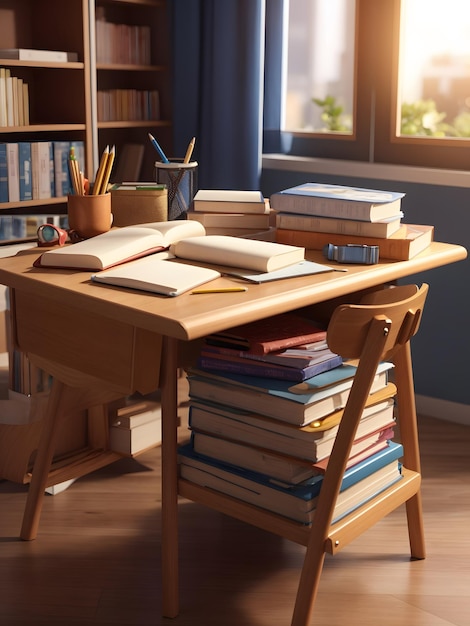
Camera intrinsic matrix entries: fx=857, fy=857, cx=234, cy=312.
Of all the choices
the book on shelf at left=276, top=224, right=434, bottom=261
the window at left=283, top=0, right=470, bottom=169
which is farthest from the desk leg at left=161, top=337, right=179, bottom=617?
the window at left=283, top=0, right=470, bottom=169

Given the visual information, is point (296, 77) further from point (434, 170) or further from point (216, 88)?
point (434, 170)

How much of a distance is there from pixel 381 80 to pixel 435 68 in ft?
0.67

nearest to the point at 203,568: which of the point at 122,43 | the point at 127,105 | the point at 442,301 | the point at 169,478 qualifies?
the point at 169,478

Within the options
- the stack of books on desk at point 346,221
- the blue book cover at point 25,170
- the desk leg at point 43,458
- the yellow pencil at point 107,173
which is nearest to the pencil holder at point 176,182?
the yellow pencil at point 107,173

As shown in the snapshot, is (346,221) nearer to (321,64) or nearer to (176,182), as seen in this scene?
(176,182)

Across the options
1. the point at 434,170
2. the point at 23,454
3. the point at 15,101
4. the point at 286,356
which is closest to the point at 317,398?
the point at 286,356

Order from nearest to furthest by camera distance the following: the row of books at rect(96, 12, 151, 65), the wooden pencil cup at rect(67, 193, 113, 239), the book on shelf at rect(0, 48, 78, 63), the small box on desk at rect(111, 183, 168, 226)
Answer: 1. the wooden pencil cup at rect(67, 193, 113, 239)
2. the small box on desk at rect(111, 183, 168, 226)
3. the book on shelf at rect(0, 48, 78, 63)
4. the row of books at rect(96, 12, 151, 65)

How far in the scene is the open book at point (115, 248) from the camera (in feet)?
5.67

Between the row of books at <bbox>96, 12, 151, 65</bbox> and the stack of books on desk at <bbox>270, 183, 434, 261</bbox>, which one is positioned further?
the row of books at <bbox>96, 12, 151, 65</bbox>

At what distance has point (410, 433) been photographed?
79.0 inches

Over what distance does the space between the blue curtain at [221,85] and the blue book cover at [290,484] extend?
5.54 feet

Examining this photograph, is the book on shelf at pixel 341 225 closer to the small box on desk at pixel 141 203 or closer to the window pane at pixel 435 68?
the small box on desk at pixel 141 203

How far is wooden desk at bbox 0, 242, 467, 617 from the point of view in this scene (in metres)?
1.48

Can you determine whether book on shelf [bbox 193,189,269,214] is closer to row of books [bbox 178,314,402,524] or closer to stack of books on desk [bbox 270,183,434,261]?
stack of books on desk [bbox 270,183,434,261]
